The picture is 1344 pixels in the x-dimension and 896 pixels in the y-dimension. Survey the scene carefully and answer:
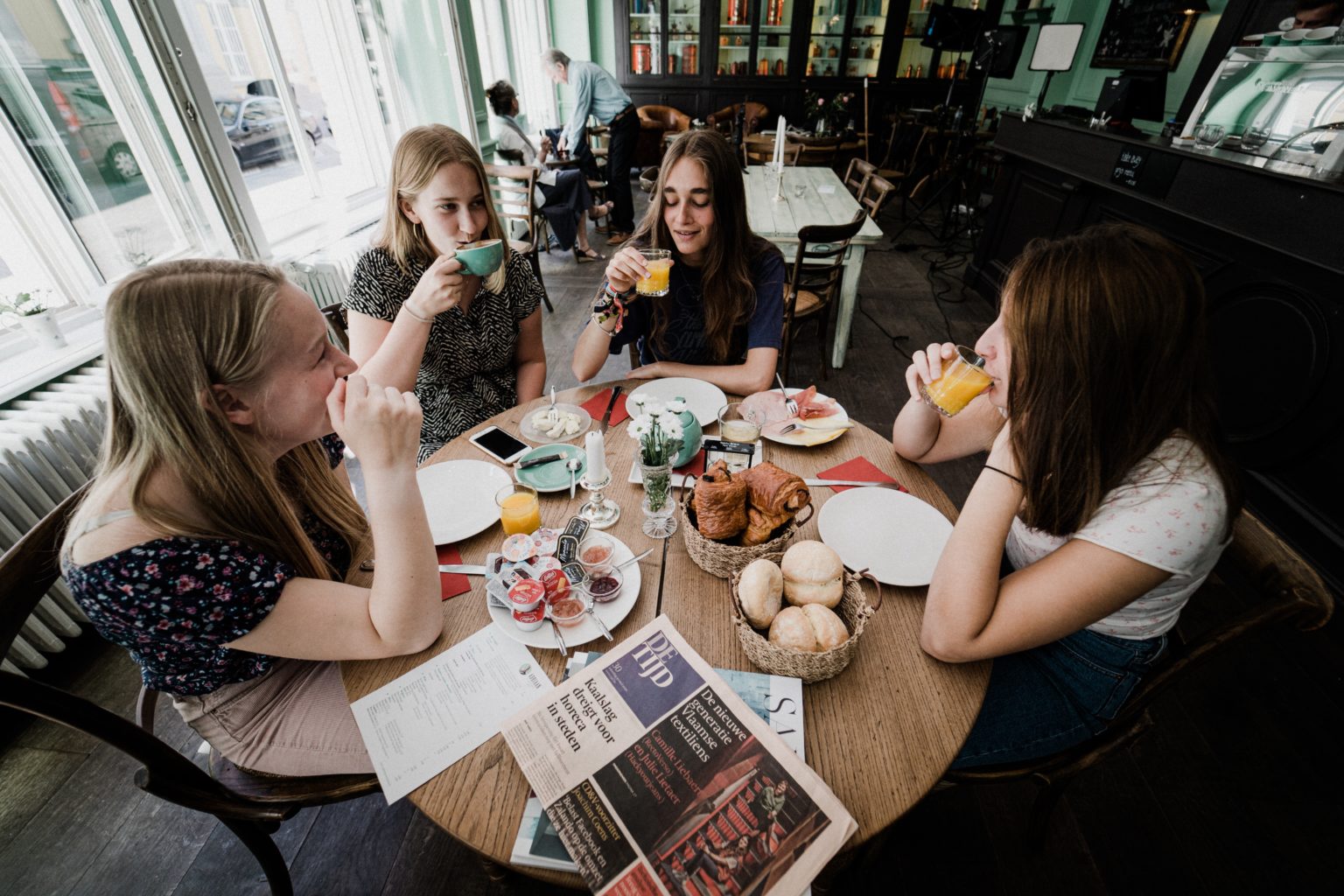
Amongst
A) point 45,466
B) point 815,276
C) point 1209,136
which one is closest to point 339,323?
point 45,466

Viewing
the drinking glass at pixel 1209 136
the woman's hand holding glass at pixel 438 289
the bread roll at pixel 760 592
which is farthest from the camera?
the drinking glass at pixel 1209 136

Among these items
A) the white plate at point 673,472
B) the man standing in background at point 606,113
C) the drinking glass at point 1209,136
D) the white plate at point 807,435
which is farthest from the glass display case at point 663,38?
the white plate at point 673,472

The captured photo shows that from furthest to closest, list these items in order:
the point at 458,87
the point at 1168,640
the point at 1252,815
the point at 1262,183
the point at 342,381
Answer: the point at 458,87, the point at 1262,183, the point at 1252,815, the point at 1168,640, the point at 342,381

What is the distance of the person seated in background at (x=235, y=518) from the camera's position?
0.78 m

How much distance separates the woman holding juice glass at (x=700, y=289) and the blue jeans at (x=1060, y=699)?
103 centimetres

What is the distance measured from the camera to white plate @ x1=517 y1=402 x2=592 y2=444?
141 centimetres

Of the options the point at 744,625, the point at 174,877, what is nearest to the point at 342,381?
the point at 744,625

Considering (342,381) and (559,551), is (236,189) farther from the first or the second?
(559,551)

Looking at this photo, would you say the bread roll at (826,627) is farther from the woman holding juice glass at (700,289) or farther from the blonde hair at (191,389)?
the woman holding juice glass at (700,289)

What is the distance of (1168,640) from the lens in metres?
1.13

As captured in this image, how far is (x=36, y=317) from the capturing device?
5.88 ft

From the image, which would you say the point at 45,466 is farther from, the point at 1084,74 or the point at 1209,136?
the point at 1084,74

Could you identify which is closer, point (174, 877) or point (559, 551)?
point (559, 551)

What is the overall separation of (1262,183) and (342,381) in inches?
139
